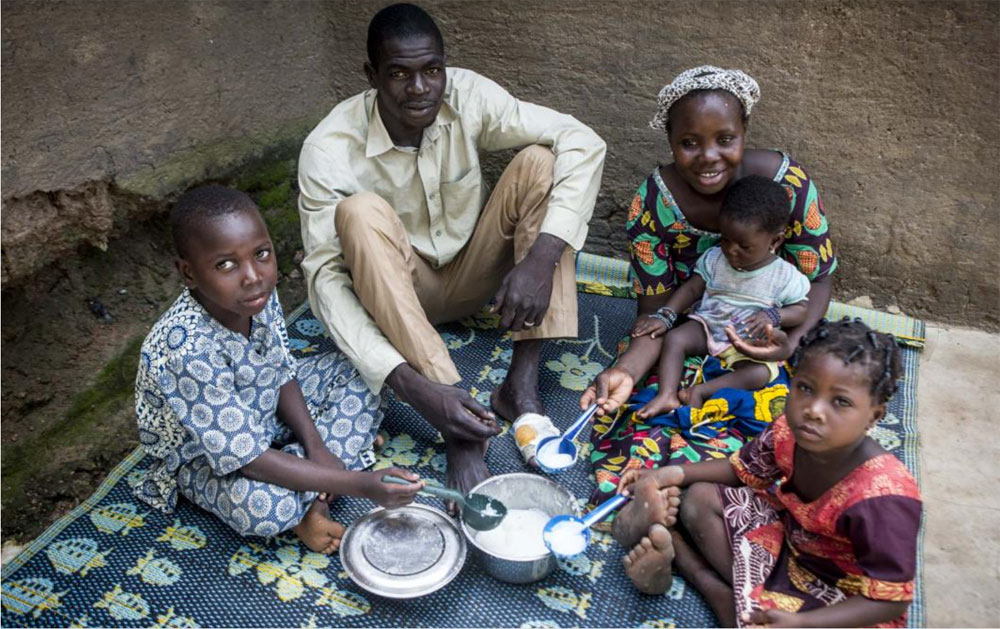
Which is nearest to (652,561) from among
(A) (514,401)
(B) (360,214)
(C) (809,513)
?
(C) (809,513)

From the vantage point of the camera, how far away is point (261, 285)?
1863 millimetres

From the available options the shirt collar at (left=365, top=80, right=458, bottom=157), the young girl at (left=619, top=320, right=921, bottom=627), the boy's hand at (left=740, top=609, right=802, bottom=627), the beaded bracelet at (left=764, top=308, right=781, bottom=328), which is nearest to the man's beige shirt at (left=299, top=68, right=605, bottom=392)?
the shirt collar at (left=365, top=80, right=458, bottom=157)

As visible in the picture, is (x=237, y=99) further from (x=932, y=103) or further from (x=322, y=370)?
(x=932, y=103)

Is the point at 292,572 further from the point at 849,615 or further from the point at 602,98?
the point at 602,98

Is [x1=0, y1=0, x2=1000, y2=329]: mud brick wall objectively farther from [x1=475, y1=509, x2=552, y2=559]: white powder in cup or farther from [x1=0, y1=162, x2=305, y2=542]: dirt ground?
[x1=475, y1=509, x2=552, y2=559]: white powder in cup

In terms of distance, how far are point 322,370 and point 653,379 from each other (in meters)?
0.90

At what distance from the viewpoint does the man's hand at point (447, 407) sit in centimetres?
209

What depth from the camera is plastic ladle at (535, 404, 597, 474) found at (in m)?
2.20

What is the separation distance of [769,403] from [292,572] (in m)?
1.25

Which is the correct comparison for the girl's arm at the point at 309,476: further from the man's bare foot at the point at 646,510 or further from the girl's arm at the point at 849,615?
the girl's arm at the point at 849,615

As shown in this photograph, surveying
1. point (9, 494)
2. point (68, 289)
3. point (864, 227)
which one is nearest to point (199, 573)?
point (9, 494)

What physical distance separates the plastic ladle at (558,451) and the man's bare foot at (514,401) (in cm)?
14

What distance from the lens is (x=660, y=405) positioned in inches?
89.0

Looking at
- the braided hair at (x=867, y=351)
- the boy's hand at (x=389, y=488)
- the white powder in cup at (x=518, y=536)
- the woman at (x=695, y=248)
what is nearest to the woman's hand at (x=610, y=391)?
the woman at (x=695, y=248)
